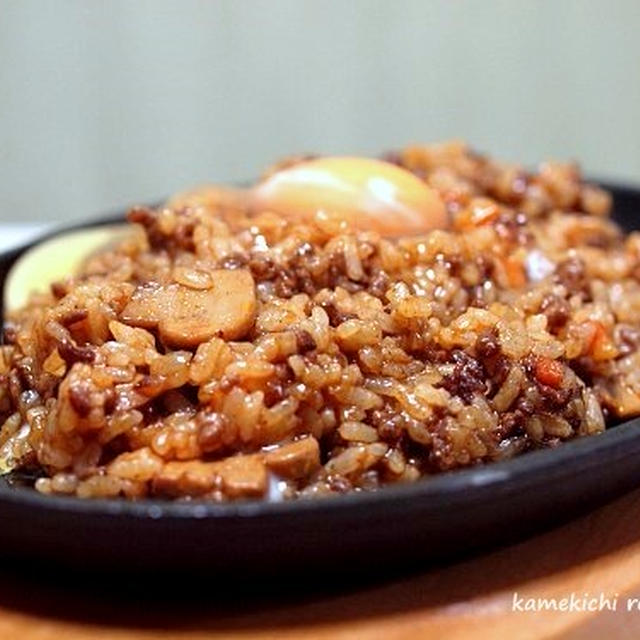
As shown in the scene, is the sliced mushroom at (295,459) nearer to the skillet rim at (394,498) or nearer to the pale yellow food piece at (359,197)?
the skillet rim at (394,498)

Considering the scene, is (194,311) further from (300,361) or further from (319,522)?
(319,522)

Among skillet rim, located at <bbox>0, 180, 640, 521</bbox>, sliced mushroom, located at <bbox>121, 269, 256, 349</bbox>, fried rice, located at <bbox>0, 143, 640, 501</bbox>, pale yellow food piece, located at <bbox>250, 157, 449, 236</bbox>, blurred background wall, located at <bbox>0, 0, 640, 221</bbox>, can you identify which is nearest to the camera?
skillet rim, located at <bbox>0, 180, 640, 521</bbox>

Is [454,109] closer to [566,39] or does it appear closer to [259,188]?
[566,39]

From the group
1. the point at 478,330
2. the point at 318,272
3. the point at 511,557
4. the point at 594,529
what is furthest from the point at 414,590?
the point at 318,272

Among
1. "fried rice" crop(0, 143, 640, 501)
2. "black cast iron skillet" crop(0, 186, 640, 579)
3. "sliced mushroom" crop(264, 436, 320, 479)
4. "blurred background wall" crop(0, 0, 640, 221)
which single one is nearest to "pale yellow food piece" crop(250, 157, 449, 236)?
"fried rice" crop(0, 143, 640, 501)

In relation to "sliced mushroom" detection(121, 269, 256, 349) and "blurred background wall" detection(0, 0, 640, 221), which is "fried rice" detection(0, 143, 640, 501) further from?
"blurred background wall" detection(0, 0, 640, 221)

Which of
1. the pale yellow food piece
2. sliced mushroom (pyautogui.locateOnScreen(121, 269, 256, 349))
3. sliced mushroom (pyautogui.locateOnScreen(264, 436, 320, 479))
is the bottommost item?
sliced mushroom (pyautogui.locateOnScreen(264, 436, 320, 479))
